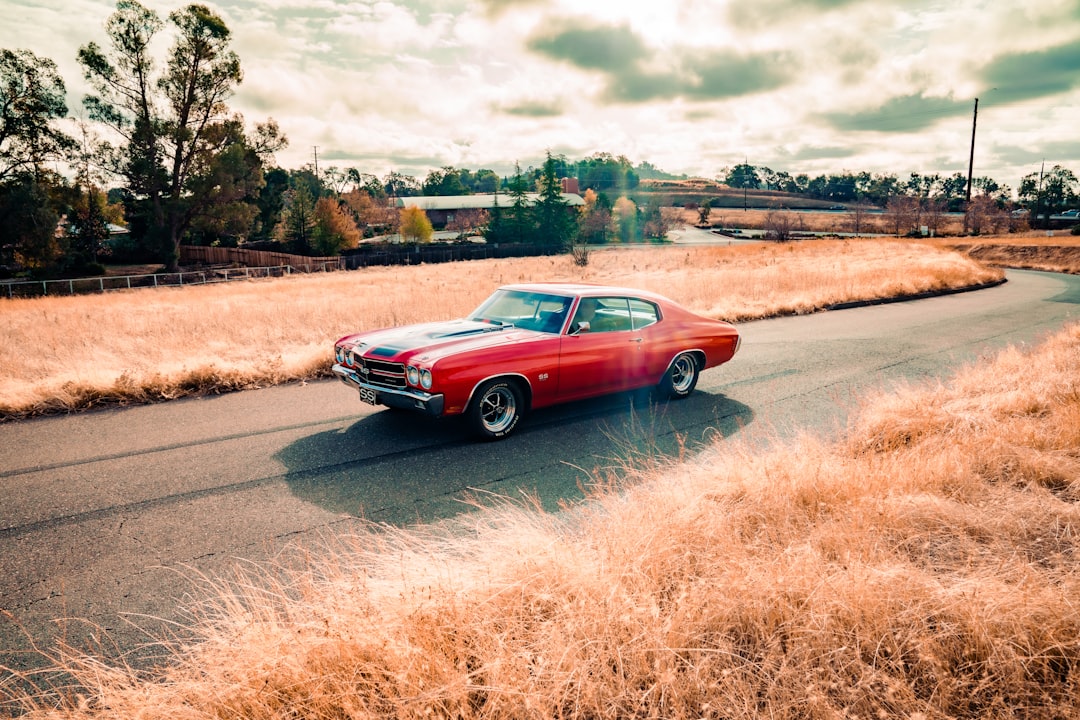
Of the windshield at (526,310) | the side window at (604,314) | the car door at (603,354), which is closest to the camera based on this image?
the car door at (603,354)

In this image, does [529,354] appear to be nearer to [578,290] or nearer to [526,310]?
[526,310]

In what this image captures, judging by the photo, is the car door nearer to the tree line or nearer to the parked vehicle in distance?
the parked vehicle in distance

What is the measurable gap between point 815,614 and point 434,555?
75.4 inches

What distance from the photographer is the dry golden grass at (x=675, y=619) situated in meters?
2.36

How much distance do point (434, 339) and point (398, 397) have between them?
0.74 metres

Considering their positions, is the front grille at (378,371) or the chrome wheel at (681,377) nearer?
the front grille at (378,371)

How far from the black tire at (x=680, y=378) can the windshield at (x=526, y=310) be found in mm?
1689

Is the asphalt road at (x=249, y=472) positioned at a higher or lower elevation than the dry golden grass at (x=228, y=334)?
lower

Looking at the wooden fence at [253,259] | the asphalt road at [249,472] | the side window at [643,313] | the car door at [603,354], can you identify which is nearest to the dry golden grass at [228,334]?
the asphalt road at [249,472]

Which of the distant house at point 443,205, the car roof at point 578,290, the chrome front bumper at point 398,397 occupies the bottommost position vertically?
the chrome front bumper at point 398,397

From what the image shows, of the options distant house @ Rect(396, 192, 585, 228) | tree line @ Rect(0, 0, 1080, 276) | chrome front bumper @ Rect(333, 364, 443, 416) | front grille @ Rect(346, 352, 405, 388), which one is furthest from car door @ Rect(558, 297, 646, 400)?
distant house @ Rect(396, 192, 585, 228)

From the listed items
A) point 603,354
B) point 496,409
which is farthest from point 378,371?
point 603,354

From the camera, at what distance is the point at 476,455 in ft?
18.1

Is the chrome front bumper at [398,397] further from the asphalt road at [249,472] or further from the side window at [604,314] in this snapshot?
the side window at [604,314]
